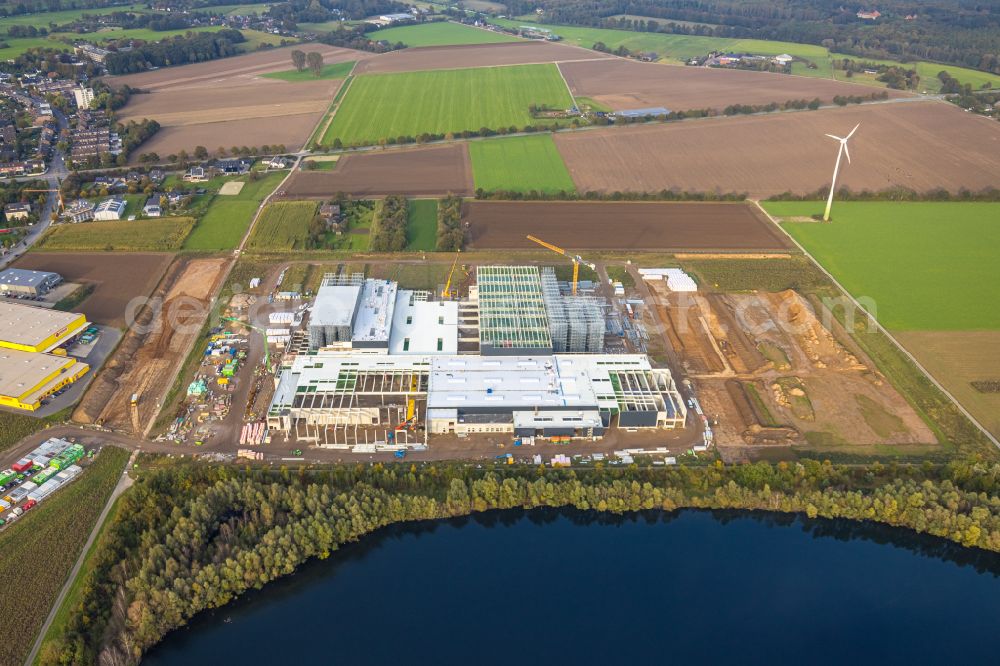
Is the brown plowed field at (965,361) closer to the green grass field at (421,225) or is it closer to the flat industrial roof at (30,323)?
the green grass field at (421,225)

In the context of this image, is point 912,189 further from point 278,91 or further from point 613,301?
point 278,91

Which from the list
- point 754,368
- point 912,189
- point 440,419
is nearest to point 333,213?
point 440,419

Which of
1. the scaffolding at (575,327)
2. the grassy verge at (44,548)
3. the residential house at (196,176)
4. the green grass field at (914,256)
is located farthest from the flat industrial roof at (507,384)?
the residential house at (196,176)

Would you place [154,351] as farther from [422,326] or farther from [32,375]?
[422,326]

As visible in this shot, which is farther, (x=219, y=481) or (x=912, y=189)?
(x=912, y=189)

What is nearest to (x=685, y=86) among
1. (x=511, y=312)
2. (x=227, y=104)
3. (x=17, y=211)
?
(x=227, y=104)

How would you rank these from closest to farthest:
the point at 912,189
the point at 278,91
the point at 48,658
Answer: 1. the point at 48,658
2. the point at 912,189
3. the point at 278,91
